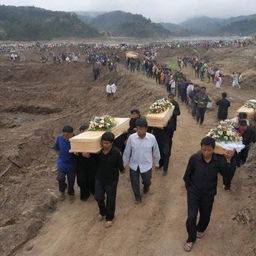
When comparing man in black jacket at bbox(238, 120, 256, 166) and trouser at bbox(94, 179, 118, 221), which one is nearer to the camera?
trouser at bbox(94, 179, 118, 221)

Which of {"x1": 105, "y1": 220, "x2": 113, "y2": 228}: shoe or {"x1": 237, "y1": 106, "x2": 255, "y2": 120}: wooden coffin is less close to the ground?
{"x1": 237, "y1": 106, "x2": 255, "y2": 120}: wooden coffin

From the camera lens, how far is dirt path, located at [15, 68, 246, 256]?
5.88 m

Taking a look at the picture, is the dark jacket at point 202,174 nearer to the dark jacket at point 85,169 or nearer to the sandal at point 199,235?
the sandal at point 199,235

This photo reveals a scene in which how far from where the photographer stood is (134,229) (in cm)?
645

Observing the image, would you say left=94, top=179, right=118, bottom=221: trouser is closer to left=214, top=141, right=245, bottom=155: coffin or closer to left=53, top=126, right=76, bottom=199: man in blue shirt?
left=53, top=126, right=76, bottom=199: man in blue shirt

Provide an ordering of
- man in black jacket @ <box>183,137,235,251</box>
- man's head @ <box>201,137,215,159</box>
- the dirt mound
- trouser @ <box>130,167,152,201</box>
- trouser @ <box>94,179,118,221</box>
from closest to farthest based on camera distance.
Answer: man's head @ <box>201,137,215,159</box>
man in black jacket @ <box>183,137,235,251</box>
trouser @ <box>94,179,118,221</box>
trouser @ <box>130,167,152,201</box>
the dirt mound

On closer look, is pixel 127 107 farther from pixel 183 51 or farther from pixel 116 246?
pixel 183 51

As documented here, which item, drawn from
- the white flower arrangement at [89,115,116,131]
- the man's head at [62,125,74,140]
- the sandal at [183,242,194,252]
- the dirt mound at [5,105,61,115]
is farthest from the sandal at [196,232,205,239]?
the dirt mound at [5,105,61,115]

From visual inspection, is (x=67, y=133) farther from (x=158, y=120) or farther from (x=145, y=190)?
(x=158, y=120)

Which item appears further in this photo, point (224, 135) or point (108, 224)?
point (224, 135)

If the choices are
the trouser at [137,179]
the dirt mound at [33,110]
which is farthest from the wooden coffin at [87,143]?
the dirt mound at [33,110]

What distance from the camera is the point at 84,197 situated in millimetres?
7672

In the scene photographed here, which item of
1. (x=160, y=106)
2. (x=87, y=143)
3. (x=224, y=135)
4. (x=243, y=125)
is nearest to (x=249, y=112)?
(x=243, y=125)

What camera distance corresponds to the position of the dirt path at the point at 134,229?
5.88 metres
